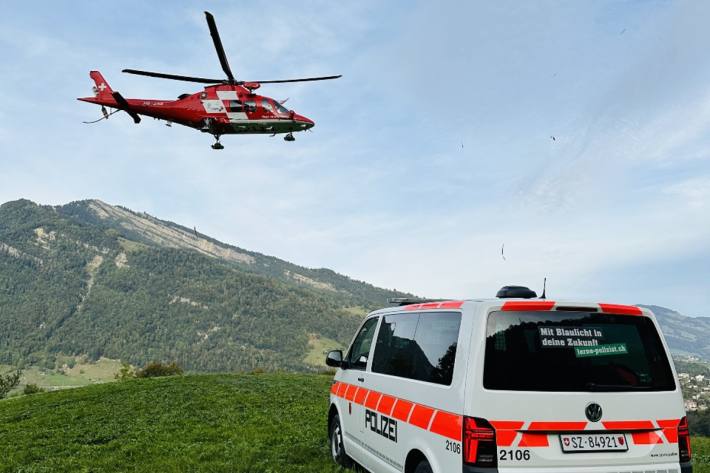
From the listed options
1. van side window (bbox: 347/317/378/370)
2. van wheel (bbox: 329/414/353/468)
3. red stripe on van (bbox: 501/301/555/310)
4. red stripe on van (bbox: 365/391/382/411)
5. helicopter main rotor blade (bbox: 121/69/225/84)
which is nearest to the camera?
red stripe on van (bbox: 501/301/555/310)

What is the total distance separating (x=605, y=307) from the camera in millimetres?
5395

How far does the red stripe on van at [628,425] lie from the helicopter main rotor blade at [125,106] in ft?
76.5

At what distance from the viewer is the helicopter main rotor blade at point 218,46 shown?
19391mm

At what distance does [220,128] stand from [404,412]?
20.2 m

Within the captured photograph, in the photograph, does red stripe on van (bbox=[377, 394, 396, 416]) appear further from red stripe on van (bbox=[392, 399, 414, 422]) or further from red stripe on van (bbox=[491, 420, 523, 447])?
red stripe on van (bbox=[491, 420, 523, 447])

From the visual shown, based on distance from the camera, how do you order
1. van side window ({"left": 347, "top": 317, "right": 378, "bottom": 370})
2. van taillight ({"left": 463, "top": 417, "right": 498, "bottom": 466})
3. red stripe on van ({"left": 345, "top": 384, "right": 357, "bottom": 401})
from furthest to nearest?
red stripe on van ({"left": 345, "top": 384, "right": 357, "bottom": 401}) < van side window ({"left": 347, "top": 317, "right": 378, "bottom": 370}) < van taillight ({"left": 463, "top": 417, "right": 498, "bottom": 466})

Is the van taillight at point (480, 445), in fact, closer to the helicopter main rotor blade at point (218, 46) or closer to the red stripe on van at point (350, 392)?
the red stripe on van at point (350, 392)

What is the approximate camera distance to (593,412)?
5039 millimetres

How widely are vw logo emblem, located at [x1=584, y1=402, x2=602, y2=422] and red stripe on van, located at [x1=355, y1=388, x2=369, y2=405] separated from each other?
329 cm

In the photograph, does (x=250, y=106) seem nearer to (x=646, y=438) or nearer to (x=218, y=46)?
(x=218, y=46)

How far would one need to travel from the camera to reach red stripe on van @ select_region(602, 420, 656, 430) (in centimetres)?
506

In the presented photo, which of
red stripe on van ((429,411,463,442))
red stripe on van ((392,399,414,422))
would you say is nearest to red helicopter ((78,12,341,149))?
red stripe on van ((392,399,414,422))

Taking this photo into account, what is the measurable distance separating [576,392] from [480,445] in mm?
996

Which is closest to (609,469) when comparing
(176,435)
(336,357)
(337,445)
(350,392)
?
(350,392)
